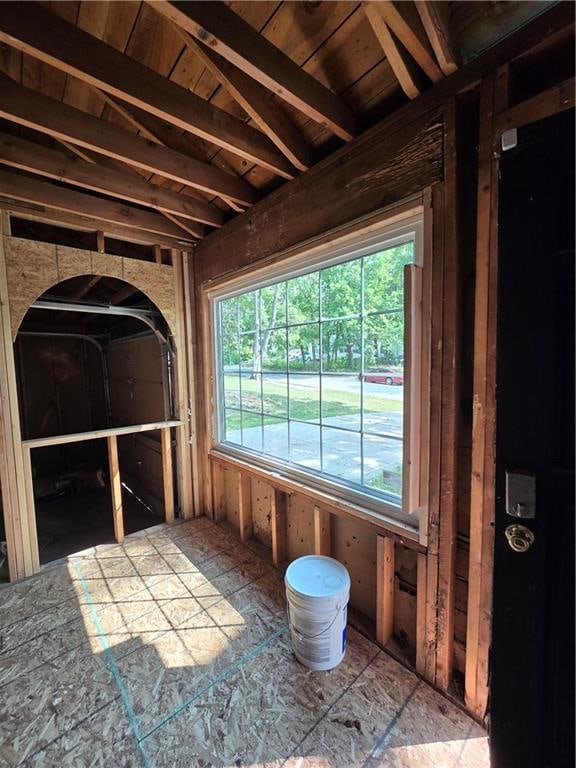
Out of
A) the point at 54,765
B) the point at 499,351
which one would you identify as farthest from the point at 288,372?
the point at 54,765

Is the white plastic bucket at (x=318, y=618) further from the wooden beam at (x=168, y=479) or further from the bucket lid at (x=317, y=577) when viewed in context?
the wooden beam at (x=168, y=479)

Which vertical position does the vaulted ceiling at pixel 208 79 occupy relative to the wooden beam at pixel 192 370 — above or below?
above

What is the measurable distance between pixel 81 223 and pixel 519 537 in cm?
305

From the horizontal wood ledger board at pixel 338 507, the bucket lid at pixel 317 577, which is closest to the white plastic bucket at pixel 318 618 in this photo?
the bucket lid at pixel 317 577

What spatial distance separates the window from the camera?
1501mm

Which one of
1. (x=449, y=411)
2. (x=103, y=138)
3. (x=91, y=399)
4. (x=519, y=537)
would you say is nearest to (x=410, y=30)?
(x=449, y=411)

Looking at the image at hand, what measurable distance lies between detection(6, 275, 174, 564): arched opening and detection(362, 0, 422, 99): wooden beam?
2.45 m

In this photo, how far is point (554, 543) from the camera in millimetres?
788

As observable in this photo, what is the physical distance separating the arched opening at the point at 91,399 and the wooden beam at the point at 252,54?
211cm

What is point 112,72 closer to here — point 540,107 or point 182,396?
point 540,107

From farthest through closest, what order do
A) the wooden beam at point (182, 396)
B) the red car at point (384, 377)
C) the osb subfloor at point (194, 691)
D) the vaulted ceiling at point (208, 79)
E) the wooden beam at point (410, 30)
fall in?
the wooden beam at point (182, 396)
the red car at point (384, 377)
the osb subfloor at point (194, 691)
the vaulted ceiling at point (208, 79)
the wooden beam at point (410, 30)

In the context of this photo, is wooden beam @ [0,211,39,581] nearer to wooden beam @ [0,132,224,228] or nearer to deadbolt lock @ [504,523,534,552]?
wooden beam @ [0,132,224,228]

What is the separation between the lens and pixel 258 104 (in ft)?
4.43

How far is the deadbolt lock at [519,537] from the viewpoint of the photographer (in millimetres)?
813
